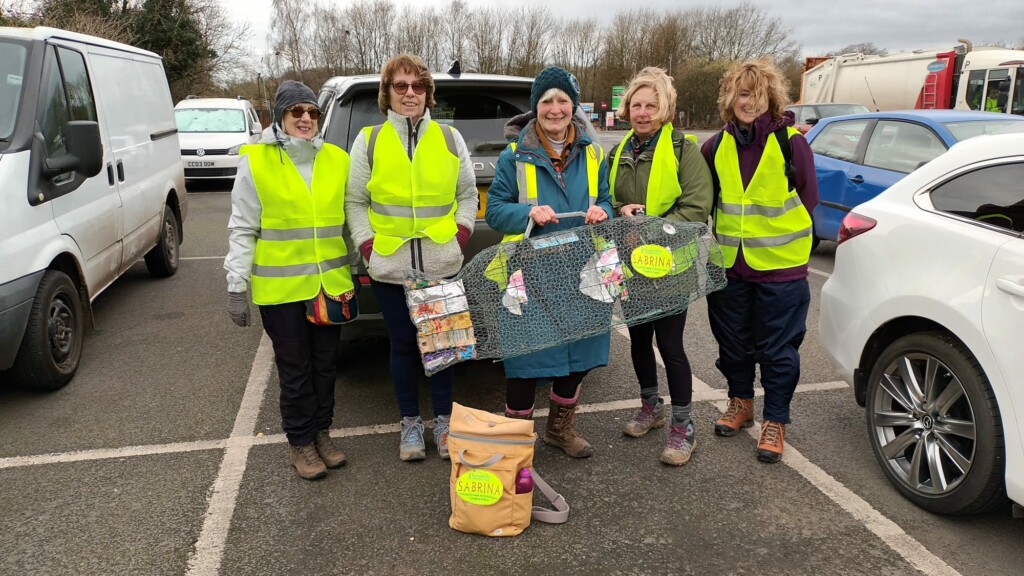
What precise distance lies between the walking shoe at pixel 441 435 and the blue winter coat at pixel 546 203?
552 mm

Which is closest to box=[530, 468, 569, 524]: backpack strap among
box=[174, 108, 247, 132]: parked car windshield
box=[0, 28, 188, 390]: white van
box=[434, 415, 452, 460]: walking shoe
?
box=[434, 415, 452, 460]: walking shoe

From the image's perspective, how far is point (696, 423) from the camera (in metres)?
3.87

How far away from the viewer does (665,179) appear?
3.23 metres

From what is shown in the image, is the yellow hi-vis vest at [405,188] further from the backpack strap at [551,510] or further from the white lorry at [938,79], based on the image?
the white lorry at [938,79]

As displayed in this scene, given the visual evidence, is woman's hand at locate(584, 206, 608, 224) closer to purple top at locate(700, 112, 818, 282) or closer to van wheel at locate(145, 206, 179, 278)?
purple top at locate(700, 112, 818, 282)

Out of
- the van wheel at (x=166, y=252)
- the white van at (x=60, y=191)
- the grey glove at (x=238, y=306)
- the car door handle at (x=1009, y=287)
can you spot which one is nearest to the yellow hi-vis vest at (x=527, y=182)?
the grey glove at (x=238, y=306)

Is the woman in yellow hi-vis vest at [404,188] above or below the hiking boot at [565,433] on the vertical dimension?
above

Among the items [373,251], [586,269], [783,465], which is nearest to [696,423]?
[783,465]

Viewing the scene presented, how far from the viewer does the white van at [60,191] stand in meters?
3.88

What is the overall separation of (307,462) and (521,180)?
1.70 m

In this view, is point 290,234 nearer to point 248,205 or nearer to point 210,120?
point 248,205

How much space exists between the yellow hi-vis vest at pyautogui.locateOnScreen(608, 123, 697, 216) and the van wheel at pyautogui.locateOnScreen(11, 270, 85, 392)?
11.8 ft

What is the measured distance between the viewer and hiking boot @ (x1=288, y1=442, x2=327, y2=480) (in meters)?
3.23

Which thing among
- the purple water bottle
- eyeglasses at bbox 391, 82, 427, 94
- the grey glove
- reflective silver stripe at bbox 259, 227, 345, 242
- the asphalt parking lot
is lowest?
the asphalt parking lot
